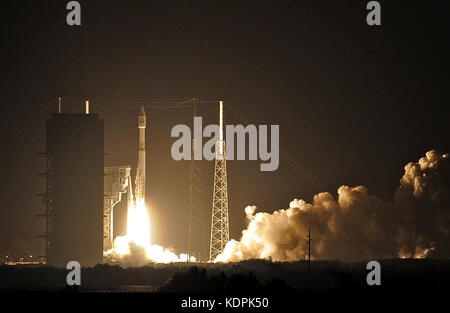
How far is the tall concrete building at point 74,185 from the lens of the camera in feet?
630

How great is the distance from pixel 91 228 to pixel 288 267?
760 inches

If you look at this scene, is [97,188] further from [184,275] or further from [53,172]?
[184,275]

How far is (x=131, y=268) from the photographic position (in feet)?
644

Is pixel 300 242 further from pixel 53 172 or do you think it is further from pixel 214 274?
pixel 53 172

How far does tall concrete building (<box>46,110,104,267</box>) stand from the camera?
19188 centimetres

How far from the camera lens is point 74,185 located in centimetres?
19275

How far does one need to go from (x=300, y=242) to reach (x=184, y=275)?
82.7 feet

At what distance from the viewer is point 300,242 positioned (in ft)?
651
